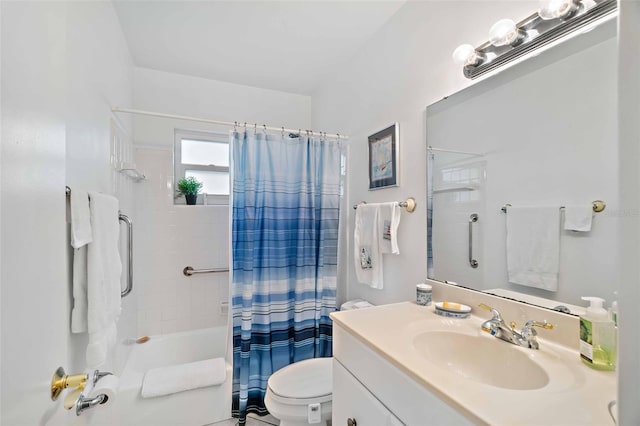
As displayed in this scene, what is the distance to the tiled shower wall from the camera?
2.35m

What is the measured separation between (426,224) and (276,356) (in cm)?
127

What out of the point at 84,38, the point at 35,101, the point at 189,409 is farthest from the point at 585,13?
the point at 189,409

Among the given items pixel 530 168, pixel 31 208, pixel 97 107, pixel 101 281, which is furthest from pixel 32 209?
pixel 530 168

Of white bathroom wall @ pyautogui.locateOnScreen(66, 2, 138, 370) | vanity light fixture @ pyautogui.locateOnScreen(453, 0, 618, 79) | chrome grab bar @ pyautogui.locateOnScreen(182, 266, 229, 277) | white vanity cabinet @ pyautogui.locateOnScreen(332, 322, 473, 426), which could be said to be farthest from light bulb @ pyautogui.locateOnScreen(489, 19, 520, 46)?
chrome grab bar @ pyautogui.locateOnScreen(182, 266, 229, 277)

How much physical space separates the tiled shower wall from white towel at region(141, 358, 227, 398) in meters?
0.71

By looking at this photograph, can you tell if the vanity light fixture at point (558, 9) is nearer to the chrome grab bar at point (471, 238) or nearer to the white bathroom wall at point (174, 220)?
the chrome grab bar at point (471, 238)

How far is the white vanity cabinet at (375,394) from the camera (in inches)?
28.1

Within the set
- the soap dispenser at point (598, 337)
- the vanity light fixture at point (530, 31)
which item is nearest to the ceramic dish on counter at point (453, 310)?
the soap dispenser at point (598, 337)

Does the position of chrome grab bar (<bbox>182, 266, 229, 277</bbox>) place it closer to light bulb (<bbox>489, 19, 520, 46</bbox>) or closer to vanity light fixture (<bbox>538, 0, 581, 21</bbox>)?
light bulb (<bbox>489, 19, 520, 46</bbox>)

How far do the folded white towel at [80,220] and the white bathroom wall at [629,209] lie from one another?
4.41 ft

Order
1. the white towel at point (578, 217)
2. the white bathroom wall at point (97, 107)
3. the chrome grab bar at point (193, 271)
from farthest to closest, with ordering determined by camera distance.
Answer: the chrome grab bar at point (193, 271) → the white bathroom wall at point (97, 107) → the white towel at point (578, 217)

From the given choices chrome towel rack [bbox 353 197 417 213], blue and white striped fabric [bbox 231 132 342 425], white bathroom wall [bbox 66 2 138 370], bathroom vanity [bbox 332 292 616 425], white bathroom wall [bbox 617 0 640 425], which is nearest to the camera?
white bathroom wall [bbox 617 0 640 425]

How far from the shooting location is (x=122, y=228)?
80.4 inches

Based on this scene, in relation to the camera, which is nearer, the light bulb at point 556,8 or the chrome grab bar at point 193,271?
the light bulb at point 556,8
